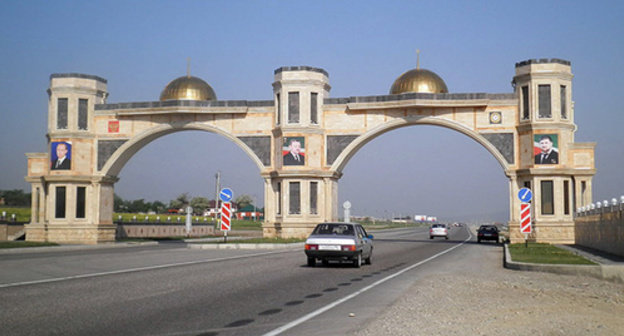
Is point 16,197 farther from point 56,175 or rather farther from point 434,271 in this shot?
point 434,271

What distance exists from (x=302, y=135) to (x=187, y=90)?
9.14 metres

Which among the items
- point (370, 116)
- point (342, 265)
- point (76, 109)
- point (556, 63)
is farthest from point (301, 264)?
point (76, 109)

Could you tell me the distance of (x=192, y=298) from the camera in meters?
12.0

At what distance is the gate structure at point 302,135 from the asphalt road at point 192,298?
21.3 m

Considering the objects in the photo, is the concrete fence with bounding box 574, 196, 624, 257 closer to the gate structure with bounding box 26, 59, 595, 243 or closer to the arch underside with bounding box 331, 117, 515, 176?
the gate structure with bounding box 26, 59, 595, 243

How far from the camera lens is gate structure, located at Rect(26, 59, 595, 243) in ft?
127

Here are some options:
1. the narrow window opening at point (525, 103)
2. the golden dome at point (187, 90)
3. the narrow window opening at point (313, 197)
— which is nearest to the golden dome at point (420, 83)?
the narrow window opening at point (525, 103)

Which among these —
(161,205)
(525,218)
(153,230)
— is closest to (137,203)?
(161,205)

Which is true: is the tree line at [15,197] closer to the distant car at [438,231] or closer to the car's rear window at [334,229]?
the distant car at [438,231]

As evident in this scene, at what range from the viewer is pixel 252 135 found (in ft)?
140

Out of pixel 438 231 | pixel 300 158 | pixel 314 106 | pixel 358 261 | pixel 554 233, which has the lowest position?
pixel 438 231

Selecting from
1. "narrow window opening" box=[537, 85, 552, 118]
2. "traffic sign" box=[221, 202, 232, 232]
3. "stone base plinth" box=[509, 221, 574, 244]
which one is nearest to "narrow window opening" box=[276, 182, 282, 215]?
"traffic sign" box=[221, 202, 232, 232]

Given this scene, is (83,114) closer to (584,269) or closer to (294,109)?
(294,109)

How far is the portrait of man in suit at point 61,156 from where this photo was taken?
141 ft
